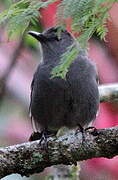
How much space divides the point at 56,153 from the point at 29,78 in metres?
2.94

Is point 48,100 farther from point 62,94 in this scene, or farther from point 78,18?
point 78,18

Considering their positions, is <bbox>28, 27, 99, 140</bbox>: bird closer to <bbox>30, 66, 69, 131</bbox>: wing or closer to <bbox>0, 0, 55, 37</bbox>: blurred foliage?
<bbox>30, 66, 69, 131</bbox>: wing

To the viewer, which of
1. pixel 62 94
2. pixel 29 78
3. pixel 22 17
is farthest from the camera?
pixel 29 78

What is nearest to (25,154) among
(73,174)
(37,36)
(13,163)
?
(13,163)

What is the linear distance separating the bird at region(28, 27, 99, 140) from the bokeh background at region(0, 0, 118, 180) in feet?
1.07

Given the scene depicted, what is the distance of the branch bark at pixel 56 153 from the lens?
11.6ft

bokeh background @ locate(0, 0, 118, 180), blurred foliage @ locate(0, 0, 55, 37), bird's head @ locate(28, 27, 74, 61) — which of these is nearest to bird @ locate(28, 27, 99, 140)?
bird's head @ locate(28, 27, 74, 61)

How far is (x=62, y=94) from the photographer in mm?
4527

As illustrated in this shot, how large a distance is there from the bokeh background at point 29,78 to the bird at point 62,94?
1.07ft

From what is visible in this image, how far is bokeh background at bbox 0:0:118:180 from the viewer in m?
5.27

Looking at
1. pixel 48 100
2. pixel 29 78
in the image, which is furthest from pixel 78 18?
pixel 29 78

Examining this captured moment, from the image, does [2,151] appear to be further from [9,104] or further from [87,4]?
[9,104]

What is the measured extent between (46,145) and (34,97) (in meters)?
1.16

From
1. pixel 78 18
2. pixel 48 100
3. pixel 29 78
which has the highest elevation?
pixel 78 18
